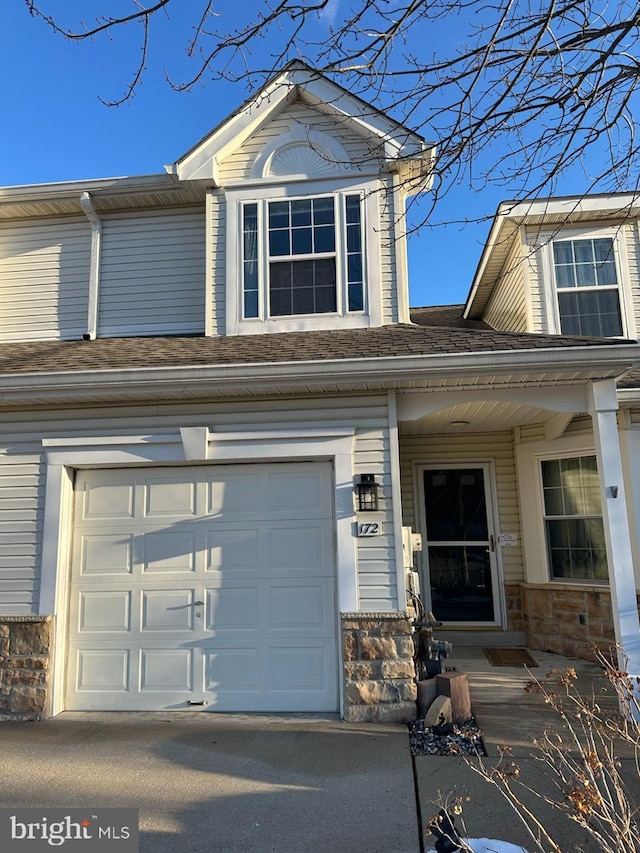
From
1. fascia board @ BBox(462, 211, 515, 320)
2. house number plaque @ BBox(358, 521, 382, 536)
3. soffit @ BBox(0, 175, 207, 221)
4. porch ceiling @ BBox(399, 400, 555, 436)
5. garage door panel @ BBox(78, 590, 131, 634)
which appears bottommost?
garage door panel @ BBox(78, 590, 131, 634)

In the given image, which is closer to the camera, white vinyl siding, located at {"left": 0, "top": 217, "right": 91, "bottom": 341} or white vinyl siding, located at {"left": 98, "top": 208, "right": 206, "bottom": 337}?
white vinyl siding, located at {"left": 98, "top": 208, "right": 206, "bottom": 337}

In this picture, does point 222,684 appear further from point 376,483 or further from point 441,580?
point 441,580

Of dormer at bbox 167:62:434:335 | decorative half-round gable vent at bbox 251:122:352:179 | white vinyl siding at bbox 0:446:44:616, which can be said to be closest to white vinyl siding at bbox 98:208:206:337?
dormer at bbox 167:62:434:335

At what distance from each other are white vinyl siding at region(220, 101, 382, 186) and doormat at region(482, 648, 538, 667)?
595 centimetres

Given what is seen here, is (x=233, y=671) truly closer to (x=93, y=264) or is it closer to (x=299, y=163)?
(x=93, y=264)

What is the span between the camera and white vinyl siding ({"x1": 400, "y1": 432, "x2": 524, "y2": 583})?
7.64m

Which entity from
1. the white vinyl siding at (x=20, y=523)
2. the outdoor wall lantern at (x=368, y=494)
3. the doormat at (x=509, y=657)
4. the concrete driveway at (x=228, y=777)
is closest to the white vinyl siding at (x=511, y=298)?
the outdoor wall lantern at (x=368, y=494)

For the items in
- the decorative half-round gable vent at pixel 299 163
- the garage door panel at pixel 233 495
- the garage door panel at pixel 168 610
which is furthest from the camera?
the decorative half-round gable vent at pixel 299 163

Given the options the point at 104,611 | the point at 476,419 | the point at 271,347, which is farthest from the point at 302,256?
the point at 104,611

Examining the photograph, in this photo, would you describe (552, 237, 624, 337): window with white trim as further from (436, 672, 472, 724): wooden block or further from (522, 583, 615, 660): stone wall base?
(436, 672, 472, 724): wooden block

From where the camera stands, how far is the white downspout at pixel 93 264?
23.4 feet

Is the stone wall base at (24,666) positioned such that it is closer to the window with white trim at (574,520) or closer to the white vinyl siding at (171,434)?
the white vinyl siding at (171,434)

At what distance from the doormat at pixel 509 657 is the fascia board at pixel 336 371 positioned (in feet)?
10.7

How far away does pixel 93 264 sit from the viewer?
23.7 feet
